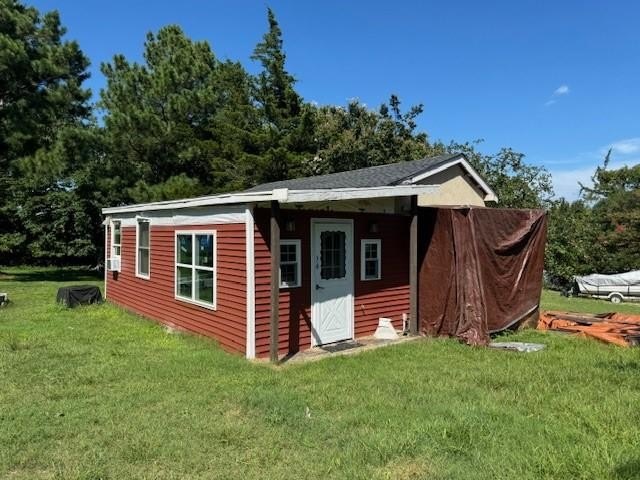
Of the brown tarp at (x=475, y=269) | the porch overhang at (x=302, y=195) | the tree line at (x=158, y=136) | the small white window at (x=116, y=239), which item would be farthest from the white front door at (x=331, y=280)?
the tree line at (x=158, y=136)

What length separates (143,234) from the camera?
10820 mm

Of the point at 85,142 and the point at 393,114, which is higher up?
the point at 393,114

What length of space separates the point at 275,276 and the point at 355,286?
2.10 metres

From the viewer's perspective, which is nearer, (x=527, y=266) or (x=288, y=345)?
(x=288, y=345)

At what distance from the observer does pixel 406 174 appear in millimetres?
9352

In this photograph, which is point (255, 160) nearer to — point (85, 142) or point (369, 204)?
point (85, 142)

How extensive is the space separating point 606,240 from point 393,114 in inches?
595

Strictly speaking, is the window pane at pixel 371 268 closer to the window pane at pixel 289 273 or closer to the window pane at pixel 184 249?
the window pane at pixel 289 273

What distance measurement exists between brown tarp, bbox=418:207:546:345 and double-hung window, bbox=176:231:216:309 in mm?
3684

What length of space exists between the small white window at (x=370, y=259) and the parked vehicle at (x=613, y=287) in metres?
20.3

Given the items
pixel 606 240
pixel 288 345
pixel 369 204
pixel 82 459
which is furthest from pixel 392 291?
pixel 606 240

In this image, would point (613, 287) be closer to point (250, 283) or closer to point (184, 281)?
point (184, 281)

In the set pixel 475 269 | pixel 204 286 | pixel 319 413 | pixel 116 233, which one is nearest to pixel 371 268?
pixel 475 269

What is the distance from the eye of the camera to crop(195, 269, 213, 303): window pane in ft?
26.2
